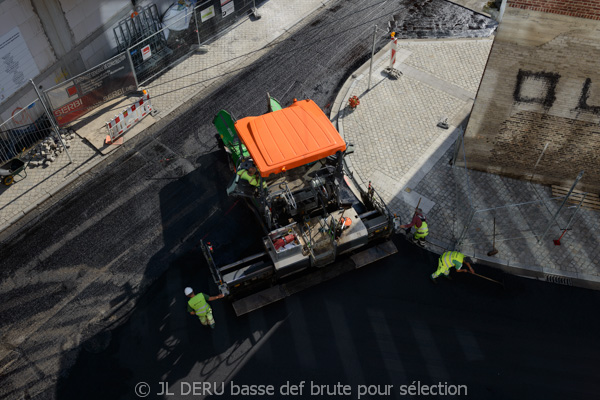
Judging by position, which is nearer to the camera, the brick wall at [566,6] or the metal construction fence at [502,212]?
the brick wall at [566,6]

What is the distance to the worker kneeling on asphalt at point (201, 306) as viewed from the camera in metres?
12.6

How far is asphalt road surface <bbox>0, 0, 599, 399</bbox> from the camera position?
1268 cm

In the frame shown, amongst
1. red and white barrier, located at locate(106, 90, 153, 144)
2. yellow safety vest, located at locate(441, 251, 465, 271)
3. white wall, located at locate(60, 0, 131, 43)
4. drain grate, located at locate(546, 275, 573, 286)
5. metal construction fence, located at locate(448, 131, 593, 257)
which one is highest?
white wall, located at locate(60, 0, 131, 43)

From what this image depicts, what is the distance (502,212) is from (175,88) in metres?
12.9

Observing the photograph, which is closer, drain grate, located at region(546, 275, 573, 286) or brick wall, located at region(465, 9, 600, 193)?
brick wall, located at region(465, 9, 600, 193)

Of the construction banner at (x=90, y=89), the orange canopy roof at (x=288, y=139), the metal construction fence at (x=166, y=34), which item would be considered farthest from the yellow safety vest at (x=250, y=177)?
the metal construction fence at (x=166, y=34)

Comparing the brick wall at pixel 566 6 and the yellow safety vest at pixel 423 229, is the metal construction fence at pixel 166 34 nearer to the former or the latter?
the yellow safety vest at pixel 423 229

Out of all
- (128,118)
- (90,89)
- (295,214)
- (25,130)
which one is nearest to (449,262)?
(295,214)

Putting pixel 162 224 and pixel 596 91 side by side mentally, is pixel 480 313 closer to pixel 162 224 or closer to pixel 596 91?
pixel 596 91

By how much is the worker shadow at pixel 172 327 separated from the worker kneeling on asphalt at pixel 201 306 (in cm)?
34

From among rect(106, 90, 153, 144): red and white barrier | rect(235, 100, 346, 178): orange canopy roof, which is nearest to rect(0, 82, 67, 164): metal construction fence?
rect(106, 90, 153, 144): red and white barrier

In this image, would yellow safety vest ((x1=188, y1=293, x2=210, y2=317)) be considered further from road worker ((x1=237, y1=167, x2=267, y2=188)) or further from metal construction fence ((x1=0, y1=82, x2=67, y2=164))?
metal construction fence ((x1=0, y1=82, x2=67, y2=164))

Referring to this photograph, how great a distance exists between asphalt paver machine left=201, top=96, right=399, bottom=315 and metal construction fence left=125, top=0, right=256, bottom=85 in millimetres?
8283

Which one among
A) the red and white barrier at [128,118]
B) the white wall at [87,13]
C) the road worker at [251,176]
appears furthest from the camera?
the red and white barrier at [128,118]
